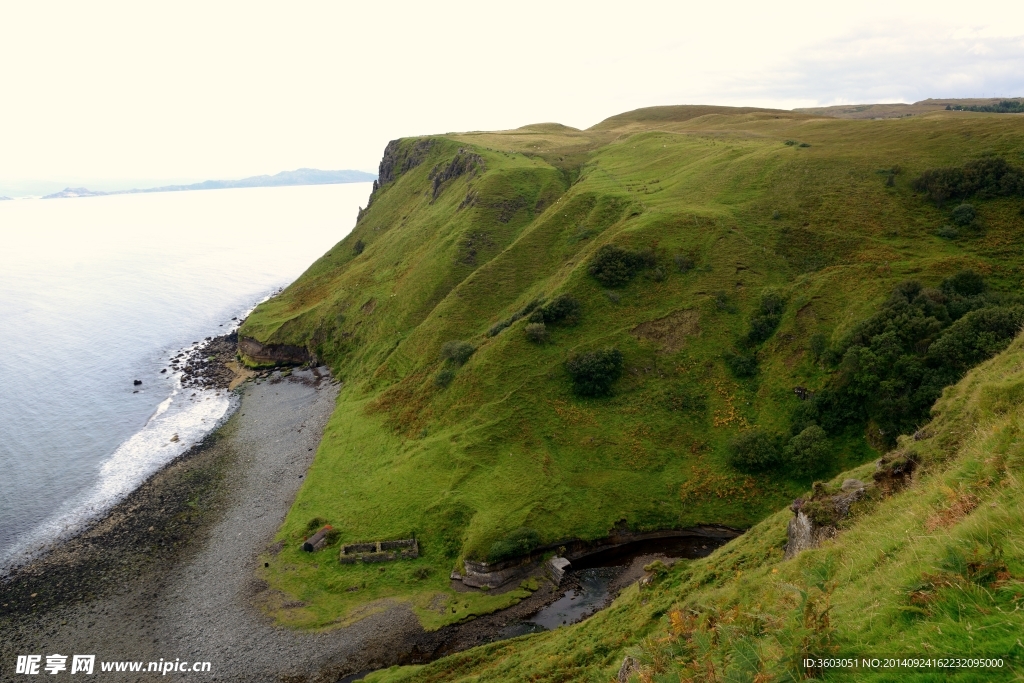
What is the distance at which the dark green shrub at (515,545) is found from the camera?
1845 inches

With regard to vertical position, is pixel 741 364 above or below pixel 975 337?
below

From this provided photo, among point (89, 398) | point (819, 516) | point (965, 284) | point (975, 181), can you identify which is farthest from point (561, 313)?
point (89, 398)

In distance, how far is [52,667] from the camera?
4206 centimetres

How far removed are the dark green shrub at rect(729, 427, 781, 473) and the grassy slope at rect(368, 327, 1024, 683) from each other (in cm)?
2172

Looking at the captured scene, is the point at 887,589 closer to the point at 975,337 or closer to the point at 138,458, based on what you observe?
the point at 975,337

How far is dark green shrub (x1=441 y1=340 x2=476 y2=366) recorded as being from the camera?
242ft

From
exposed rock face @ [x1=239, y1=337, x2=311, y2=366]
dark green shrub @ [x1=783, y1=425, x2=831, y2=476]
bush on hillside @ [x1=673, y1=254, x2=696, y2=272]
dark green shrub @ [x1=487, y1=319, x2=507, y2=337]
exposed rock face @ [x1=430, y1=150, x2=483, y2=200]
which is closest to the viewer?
dark green shrub @ [x1=783, y1=425, x2=831, y2=476]

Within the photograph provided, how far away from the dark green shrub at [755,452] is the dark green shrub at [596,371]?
15345 millimetres

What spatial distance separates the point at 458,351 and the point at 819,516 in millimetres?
55073

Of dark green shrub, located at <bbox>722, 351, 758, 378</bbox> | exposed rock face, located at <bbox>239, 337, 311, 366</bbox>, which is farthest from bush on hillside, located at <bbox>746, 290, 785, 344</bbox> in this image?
exposed rock face, located at <bbox>239, 337, 311, 366</bbox>

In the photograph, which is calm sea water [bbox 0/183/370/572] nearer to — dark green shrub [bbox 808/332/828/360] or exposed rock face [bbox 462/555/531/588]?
exposed rock face [bbox 462/555/531/588]

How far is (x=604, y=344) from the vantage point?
2616 inches

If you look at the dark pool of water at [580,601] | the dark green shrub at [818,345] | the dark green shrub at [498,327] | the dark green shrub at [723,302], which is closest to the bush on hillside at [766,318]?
the dark green shrub at [723,302]

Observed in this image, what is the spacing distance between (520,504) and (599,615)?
1830 cm
